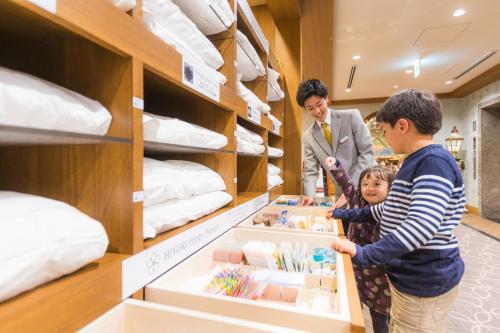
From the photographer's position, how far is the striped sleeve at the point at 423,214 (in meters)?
0.91

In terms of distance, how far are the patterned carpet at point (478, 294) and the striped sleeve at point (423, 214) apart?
4.34ft

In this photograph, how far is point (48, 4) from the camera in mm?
477

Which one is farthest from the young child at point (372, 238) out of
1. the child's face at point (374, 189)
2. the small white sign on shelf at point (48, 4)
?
the small white sign on shelf at point (48, 4)

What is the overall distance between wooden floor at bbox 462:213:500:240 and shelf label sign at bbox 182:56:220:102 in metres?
5.13

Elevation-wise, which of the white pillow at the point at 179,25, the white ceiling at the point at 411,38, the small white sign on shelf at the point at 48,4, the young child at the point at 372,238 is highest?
the white ceiling at the point at 411,38

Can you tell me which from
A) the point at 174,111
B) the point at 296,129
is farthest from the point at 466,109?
the point at 174,111

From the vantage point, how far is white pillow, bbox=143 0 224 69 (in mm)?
880

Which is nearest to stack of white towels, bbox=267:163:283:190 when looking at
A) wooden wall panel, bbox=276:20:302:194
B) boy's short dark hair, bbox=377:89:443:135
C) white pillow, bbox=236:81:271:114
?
wooden wall panel, bbox=276:20:302:194

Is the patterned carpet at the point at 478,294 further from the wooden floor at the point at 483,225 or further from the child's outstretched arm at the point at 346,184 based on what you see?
the child's outstretched arm at the point at 346,184

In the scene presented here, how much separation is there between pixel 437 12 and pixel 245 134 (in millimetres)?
2867

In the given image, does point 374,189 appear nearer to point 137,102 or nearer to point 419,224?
point 419,224

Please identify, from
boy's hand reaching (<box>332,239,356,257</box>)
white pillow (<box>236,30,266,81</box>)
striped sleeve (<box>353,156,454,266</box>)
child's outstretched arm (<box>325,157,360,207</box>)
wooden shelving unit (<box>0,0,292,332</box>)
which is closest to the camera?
wooden shelving unit (<box>0,0,292,332</box>)

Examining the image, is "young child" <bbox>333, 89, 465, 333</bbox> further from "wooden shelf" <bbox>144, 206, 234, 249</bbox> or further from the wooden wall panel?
the wooden wall panel

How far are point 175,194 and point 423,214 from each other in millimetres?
793
